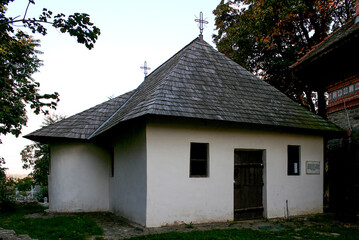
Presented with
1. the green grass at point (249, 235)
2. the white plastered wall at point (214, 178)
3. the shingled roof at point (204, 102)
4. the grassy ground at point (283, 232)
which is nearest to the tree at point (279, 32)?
the shingled roof at point (204, 102)

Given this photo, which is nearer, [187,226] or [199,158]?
[187,226]

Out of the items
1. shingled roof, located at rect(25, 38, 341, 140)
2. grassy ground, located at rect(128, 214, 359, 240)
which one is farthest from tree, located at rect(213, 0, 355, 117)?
grassy ground, located at rect(128, 214, 359, 240)

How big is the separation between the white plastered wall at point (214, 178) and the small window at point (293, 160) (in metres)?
0.20

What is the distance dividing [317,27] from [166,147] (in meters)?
13.8

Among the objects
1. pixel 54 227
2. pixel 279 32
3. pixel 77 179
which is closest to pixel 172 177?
pixel 54 227

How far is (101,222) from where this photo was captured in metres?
9.55

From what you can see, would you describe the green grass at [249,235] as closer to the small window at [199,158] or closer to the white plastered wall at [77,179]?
the small window at [199,158]

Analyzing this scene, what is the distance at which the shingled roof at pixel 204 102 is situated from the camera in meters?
8.70

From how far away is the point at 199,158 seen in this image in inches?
369

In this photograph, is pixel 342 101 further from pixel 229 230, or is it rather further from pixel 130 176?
pixel 130 176

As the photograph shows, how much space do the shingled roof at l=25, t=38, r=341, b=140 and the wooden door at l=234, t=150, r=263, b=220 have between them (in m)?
1.27

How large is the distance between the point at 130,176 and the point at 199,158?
2124 millimetres

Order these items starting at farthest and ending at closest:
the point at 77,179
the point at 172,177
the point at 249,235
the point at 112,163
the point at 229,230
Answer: the point at 112,163 < the point at 77,179 < the point at 172,177 < the point at 229,230 < the point at 249,235

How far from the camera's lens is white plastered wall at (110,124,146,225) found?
862 centimetres
